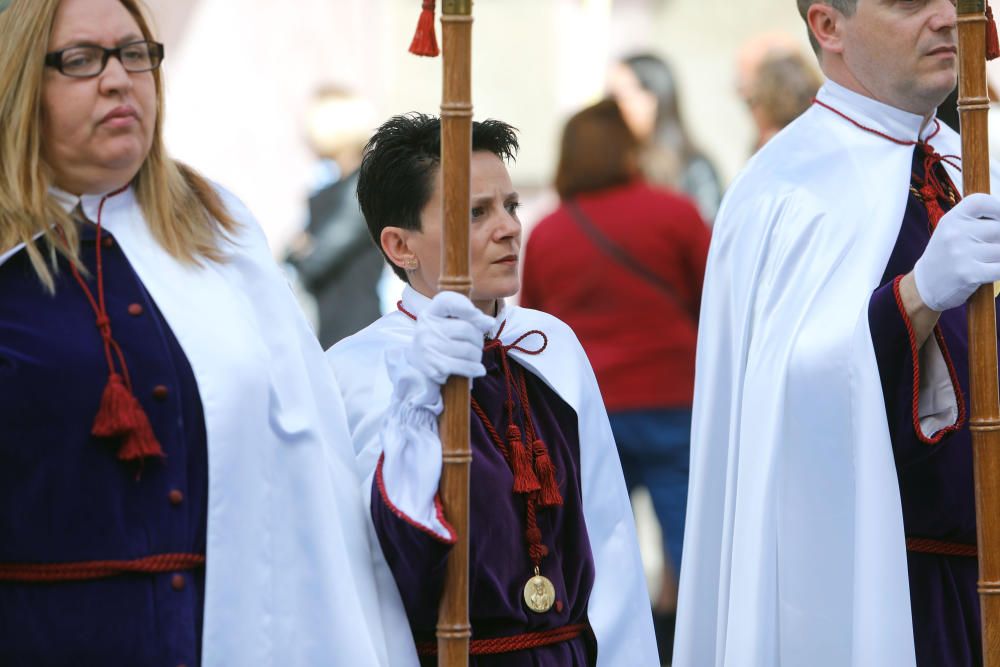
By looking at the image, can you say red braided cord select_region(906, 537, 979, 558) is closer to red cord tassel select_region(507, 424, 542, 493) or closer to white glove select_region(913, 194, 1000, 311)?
white glove select_region(913, 194, 1000, 311)

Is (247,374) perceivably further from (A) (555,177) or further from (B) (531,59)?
(B) (531,59)

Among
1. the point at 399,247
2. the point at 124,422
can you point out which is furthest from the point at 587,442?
the point at 124,422

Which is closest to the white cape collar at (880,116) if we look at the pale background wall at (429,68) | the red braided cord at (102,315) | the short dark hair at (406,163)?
the short dark hair at (406,163)

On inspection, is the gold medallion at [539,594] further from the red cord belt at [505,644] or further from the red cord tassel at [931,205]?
the red cord tassel at [931,205]

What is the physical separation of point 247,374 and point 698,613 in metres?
1.27

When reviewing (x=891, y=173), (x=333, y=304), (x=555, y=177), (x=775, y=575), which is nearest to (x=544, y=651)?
(x=775, y=575)

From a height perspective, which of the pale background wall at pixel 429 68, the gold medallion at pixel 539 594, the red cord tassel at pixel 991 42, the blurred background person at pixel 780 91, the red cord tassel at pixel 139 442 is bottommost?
the gold medallion at pixel 539 594

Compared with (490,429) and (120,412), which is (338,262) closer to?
(490,429)

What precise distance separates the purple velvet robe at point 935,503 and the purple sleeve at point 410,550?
991 mm

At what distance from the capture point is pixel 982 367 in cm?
352

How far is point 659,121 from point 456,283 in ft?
15.6

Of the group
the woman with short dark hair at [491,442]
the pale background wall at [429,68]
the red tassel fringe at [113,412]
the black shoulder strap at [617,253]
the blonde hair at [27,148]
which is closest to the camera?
the red tassel fringe at [113,412]

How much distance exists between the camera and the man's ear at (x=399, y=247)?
3.82 m

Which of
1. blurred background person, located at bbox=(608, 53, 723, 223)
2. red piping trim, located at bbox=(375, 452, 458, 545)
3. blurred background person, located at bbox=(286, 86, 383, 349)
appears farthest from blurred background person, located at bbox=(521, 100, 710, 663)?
red piping trim, located at bbox=(375, 452, 458, 545)
